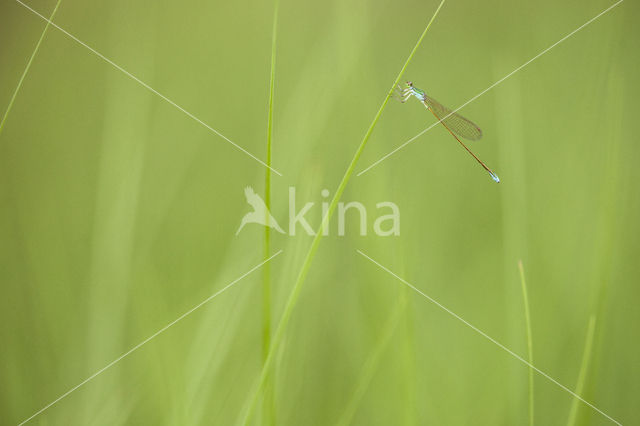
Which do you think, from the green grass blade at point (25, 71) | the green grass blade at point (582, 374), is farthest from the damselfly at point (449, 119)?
the green grass blade at point (25, 71)

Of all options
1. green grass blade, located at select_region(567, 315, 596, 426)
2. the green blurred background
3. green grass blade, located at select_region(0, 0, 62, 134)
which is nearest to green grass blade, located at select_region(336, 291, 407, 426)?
the green blurred background

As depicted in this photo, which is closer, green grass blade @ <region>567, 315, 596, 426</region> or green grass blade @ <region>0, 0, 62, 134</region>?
green grass blade @ <region>567, 315, 596, 426</region>

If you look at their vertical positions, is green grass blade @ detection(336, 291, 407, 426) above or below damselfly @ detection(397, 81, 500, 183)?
below

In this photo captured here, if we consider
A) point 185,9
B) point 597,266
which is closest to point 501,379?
point 597,266

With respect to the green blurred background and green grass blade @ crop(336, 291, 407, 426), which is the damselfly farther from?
green grass blade @ crop(336, 291, 407, 426)

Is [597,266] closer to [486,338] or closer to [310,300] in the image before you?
[486,338]

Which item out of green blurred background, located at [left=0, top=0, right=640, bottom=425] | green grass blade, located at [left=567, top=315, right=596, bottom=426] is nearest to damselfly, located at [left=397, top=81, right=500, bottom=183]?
green blurred background, located at [left=0, top=0, right=640, bottom=425]
